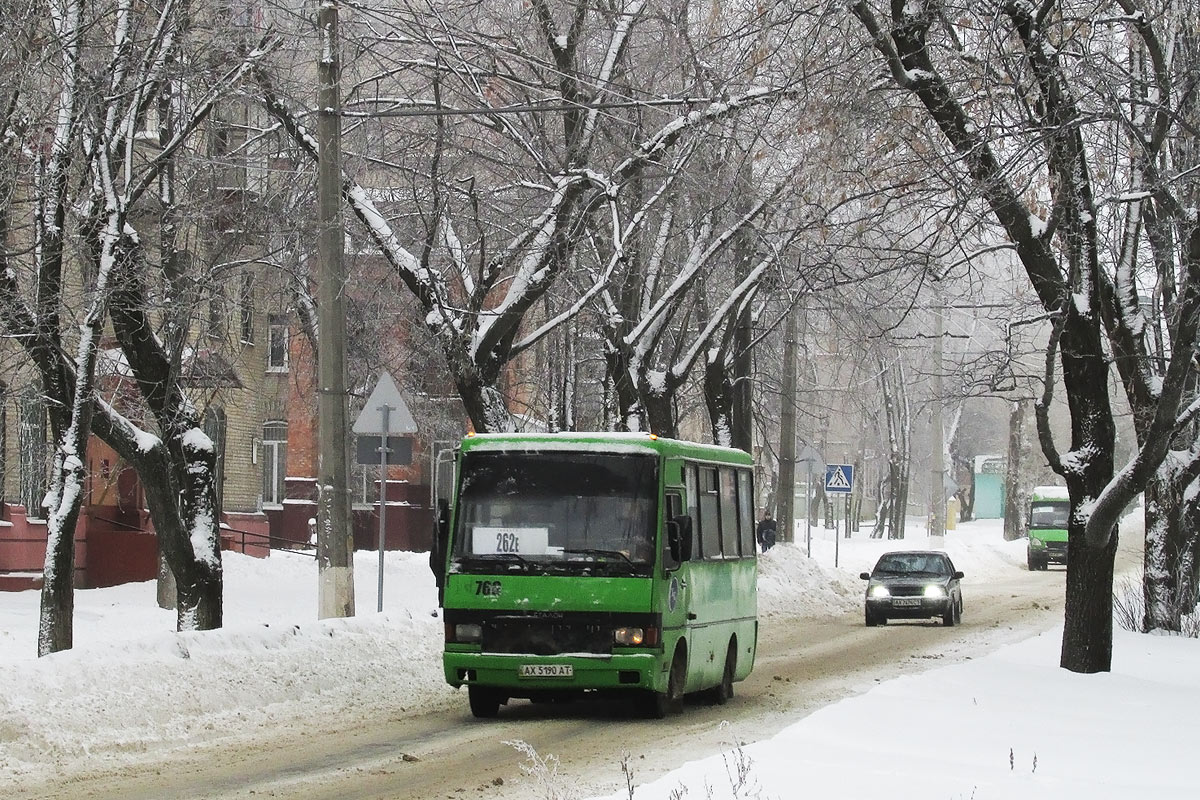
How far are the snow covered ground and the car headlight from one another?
123cm

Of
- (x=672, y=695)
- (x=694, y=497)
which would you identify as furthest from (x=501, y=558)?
(x=694, y=497)

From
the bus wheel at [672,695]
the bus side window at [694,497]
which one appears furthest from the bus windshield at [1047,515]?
the bus wheel at [672,695]

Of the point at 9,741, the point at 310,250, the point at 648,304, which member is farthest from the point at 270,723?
the point at 648,304

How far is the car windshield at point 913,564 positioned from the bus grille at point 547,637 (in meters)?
19.8

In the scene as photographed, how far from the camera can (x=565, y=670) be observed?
1534 cm

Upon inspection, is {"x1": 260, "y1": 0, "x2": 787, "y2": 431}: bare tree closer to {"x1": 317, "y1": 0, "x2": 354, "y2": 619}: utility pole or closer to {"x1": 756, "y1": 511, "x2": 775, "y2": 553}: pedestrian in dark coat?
{"x1": 317, "y1": 0, "x2": 354, "y2": 619}: utility pole

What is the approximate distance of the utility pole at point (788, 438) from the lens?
44019mm

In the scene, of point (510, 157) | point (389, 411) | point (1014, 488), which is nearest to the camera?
point (389, 411)

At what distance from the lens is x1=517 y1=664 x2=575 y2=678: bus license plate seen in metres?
15.3

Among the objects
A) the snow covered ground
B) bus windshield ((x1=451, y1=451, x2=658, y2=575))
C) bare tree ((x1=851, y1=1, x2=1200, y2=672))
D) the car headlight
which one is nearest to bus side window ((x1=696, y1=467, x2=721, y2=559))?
bus windshield ((x1=451, y1=451, x2=658, y2=575))

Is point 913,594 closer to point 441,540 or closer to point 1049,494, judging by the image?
point 441,540

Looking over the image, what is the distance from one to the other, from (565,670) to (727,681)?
365 cm

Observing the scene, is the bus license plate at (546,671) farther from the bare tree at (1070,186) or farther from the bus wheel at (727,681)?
the bare tree at (1070,186)

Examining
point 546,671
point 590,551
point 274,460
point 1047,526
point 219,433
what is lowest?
point 546,671
